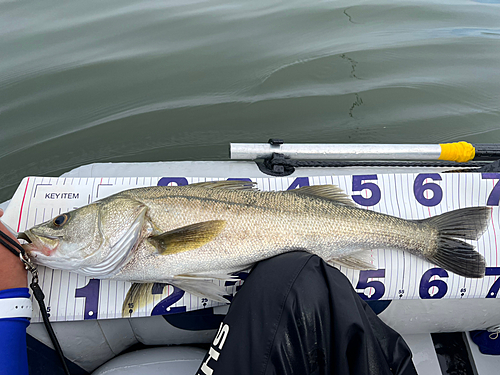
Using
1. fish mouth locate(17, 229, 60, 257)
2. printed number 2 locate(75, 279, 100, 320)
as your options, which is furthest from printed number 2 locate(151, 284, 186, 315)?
fish mouth locate(17, 229, 60, 257)

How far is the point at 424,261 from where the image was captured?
211 centimetres

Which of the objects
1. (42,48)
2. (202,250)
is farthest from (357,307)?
(42,48)

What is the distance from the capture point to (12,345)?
1.50 m

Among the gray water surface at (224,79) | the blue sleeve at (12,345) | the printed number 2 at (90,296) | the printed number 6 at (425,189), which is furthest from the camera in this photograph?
the gray water surface at (224,79)

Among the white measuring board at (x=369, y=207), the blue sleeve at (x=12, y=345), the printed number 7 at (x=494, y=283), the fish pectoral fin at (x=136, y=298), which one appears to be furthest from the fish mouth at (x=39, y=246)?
the printed number 7 at (x=494, y=283)

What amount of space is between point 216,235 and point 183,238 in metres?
0.18

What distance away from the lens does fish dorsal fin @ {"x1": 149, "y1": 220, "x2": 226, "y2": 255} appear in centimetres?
173

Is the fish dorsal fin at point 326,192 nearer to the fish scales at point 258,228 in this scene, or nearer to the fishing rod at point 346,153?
the fish scales at point 258,228

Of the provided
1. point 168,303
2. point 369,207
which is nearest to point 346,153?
point 369,207

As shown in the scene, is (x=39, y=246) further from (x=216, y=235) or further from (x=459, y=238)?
(x=459, y=238)

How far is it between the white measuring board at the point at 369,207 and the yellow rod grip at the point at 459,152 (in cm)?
35

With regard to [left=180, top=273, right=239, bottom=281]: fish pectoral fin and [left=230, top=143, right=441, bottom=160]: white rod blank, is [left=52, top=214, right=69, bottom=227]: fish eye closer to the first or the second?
[left=180, top=273, right=239, bottom=281]: fish pectoral fin

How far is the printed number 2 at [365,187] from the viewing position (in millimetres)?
2271

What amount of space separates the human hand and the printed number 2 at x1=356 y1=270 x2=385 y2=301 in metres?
1.92
